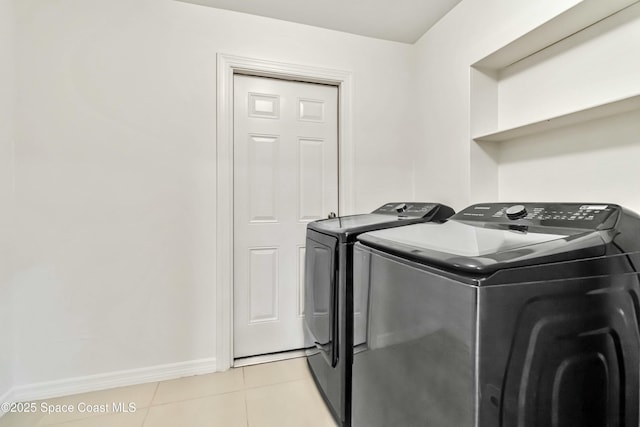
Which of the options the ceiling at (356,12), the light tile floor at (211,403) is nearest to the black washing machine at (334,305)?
the light tile floor at (211,403)

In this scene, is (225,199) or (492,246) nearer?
(492,246)

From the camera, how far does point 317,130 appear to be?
2209 mm

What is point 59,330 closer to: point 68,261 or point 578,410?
point 68,261

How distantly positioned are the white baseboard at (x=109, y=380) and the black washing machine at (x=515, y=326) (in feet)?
4.47

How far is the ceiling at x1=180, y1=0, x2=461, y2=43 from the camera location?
6.17 ft

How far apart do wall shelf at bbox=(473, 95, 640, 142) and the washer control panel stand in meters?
0.52

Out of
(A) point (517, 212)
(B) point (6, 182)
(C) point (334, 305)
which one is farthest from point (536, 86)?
(B) point (6, 182)

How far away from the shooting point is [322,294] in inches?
61.9

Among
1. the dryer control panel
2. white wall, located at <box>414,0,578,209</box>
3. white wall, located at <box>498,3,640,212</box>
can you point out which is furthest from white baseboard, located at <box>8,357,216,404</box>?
white wall, located at <box>498,3,640,212</box>

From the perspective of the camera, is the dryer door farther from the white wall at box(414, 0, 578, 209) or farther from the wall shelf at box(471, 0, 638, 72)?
the wall shelf at box(471, 0, 638, 72)

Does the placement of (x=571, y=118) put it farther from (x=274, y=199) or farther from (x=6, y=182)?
(x=6, y=182)

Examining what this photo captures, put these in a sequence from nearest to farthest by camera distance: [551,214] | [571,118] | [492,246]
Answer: [492,246] < [551,214] < [571,118]

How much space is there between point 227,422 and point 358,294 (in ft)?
3.22

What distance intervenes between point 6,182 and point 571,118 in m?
2.87
